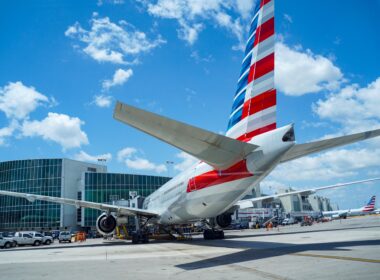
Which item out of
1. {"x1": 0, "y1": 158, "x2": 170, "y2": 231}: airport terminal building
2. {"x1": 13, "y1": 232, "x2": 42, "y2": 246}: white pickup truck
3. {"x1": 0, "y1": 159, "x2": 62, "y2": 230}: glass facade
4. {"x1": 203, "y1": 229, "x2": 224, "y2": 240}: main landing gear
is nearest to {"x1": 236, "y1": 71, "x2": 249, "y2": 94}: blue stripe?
{"x1": 203, "y1": 229, "x2": 224, "y2": 240}: main landing gear

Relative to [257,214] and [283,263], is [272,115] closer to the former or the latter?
[283,263]

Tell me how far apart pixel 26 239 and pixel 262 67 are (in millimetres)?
28739

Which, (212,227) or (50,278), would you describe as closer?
(50,278)

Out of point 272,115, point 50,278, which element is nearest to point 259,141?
point 272,115

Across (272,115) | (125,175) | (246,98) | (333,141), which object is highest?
(125,175)

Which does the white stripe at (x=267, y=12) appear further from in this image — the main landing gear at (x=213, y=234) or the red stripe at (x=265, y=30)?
the main landing gear at (x=213, y=234)

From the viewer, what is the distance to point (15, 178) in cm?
6316

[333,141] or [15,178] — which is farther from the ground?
[15,178]

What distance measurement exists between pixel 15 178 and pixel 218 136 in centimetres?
6369

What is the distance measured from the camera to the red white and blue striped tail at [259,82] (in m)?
12.2

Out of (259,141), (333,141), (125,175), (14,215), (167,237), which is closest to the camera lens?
(333,141)

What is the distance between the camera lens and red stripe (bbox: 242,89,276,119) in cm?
1223

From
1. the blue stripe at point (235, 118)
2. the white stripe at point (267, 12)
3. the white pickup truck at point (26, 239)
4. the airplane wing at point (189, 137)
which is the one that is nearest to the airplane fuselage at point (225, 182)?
the airplane wing at point (189, 137)

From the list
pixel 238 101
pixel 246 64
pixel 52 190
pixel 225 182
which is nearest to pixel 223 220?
pixel 225 182
